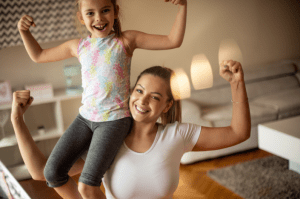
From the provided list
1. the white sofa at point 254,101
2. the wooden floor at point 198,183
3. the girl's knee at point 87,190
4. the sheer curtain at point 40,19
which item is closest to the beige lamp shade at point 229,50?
the white sofa at point 254,101

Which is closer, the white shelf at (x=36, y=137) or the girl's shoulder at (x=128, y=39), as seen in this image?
the girl's shoulder at (x=128, y=39)

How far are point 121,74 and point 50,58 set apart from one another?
15 centimetres

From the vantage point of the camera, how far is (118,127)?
650 millimetres

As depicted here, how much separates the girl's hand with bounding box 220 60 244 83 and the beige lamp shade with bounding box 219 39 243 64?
68.8 inches

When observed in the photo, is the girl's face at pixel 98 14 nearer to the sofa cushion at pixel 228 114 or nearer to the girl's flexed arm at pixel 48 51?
the girl's flexed arm at pixel 48 51

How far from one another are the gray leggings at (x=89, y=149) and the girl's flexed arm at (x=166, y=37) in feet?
0.52

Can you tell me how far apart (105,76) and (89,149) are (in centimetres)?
15

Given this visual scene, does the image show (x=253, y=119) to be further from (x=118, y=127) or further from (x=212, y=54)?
(x=118, y=127)

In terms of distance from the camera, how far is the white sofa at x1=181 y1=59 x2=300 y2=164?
1.99 metres

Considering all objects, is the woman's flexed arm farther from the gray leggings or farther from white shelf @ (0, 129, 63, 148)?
white shelf @ (0, 129, 63, 148)

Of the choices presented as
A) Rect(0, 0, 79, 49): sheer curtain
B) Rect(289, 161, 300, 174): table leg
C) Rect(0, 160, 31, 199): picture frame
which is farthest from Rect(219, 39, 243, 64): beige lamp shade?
Rect(0, 160, 31, 199): picture frame

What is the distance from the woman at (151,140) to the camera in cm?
63

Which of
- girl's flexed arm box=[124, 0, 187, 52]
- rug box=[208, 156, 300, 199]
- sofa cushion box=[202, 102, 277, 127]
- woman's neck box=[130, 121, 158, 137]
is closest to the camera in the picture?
girl's flexed arm box=[124, 0, 187, 52]

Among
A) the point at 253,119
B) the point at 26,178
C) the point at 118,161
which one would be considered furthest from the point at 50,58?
the point at 253,119
